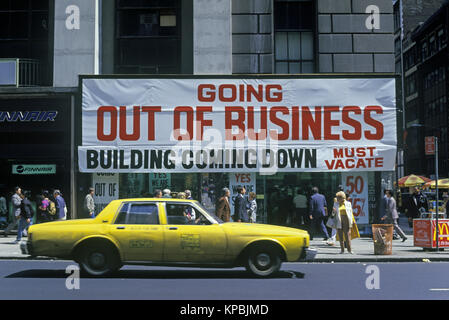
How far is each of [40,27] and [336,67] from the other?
1158 cm

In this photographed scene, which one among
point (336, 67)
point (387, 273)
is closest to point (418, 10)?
point (336, 67)

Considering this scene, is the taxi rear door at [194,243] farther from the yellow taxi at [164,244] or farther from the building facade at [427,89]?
the building facade at [427,89]

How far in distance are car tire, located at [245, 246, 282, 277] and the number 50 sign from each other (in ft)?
34.8

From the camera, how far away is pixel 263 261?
11.6 m

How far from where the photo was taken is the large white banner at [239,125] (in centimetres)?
2109

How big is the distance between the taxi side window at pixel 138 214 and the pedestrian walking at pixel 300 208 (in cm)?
974

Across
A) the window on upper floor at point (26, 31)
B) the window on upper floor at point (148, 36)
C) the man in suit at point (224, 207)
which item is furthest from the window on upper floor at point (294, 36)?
the window on upper floor at point (26, 31)

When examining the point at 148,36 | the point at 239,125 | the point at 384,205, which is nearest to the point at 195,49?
the point at 148,36

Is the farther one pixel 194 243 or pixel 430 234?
pixel 430 234

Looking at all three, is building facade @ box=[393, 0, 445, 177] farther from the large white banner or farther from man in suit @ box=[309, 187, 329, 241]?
man in suit @ box=[309, 187, 329, 241]

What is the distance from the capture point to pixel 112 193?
2167 centimetres

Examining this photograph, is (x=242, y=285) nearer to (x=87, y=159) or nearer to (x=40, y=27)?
(x=87, y=159)

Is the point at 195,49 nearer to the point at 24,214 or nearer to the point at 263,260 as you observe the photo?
the point at 24,214

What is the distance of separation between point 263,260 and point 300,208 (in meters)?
9.28
